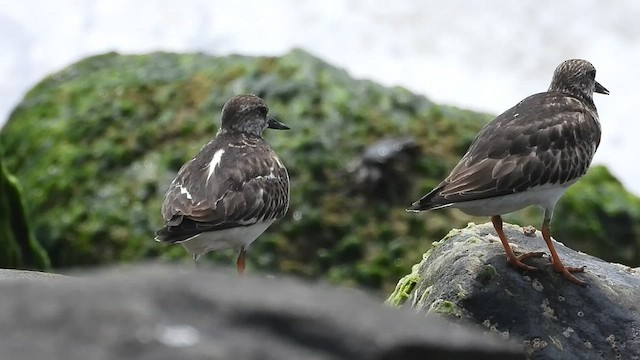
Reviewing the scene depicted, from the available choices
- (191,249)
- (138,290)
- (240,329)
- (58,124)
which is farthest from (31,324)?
(58,124)

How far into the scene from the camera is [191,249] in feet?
31.8

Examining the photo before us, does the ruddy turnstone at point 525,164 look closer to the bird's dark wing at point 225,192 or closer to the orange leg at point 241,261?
the bird's dark wing at point 225,192

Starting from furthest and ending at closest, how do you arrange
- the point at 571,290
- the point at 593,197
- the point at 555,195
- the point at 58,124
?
the point at 58,124
the point at 593,197
the point at 555,195
the point at 571,290

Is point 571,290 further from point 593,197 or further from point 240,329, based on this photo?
point 593,197

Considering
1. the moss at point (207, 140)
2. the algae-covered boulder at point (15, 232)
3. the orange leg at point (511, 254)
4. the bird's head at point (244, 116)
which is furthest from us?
the moss at point (207, 140)

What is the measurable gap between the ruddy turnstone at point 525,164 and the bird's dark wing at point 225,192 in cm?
179

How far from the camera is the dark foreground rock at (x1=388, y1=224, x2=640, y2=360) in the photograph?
7.64 metres

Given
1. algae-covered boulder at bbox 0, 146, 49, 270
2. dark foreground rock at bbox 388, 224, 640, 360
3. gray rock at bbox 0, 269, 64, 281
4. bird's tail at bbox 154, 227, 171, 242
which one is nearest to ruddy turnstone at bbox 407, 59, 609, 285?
dark foreground rock at bbox 388, 224, 640, 360

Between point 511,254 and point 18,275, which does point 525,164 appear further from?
point 18,275

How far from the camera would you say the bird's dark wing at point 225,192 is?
30.3 feet

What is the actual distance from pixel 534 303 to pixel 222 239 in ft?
10.0

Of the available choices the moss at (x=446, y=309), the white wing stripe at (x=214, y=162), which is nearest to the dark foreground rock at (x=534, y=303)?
the moss at (x=446, y=309)

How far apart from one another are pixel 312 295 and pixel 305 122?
41.6 feet

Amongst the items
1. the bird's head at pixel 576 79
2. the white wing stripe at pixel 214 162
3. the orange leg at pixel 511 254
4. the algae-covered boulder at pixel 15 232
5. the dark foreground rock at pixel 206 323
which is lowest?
the algae-covered boulder at pixel 15 232
